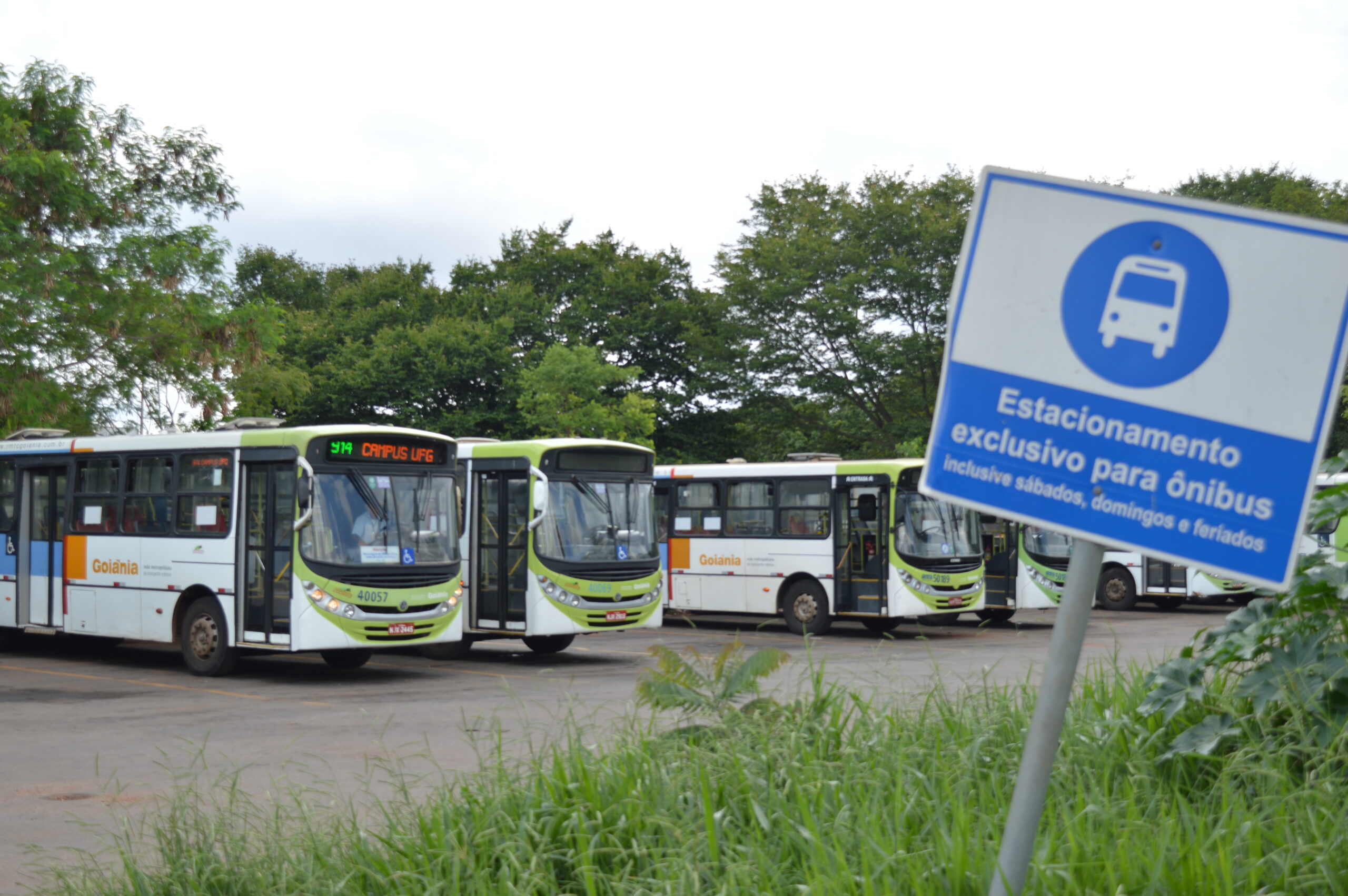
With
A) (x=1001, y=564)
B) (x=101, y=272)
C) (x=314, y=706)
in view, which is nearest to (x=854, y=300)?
(x=1001, y=564)

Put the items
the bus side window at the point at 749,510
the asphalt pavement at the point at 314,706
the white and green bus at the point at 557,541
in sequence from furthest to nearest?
the bus side window at the point at 749,510, the white and green bus at the point at 557,541, the asphalt pavement at the point at 314,706

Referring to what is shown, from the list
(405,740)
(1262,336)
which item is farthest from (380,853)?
(405,740)

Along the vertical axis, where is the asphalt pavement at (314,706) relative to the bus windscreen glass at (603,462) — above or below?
below

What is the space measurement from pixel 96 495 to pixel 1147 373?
16.7 m

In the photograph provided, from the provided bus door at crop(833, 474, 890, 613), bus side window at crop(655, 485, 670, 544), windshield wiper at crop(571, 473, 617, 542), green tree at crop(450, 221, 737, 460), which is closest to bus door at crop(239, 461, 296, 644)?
windshield wiper at crop(571, 473, 617, 542)

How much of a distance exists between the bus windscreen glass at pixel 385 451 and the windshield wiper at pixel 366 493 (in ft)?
0.46

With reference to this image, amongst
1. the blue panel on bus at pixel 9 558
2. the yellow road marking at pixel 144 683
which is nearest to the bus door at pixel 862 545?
the yellow road marking at pixel 144 683

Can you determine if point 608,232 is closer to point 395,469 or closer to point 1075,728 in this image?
point 395,469

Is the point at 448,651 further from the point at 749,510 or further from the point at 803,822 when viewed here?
the point at 803,822

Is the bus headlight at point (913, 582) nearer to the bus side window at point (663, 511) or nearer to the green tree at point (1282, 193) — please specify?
the bus side window at point (663, 511)

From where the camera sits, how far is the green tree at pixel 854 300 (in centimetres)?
3934

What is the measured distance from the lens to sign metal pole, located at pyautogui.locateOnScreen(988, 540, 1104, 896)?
2.70 meters

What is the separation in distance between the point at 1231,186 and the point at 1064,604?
44.4m

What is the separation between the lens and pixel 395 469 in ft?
50.9
